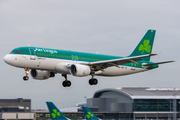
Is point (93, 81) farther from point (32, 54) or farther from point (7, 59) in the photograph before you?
point (7, 59)

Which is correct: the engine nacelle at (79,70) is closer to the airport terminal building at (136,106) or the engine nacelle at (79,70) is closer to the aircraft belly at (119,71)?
the aircraft belly at (119,71)

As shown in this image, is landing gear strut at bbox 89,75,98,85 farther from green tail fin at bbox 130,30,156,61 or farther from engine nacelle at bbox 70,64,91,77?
green tail fin at bbox 130,30,156,61

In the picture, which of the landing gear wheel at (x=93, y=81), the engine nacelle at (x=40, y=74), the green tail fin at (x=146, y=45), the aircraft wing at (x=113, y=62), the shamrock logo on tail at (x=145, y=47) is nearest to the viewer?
the aircraft wing at (x=113, y=62)

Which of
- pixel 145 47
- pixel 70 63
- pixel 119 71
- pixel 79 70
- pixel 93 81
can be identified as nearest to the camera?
pixel 79 70

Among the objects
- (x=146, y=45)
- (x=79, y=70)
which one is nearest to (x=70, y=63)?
(x=79, y=70)

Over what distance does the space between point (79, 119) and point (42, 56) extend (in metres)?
64.6

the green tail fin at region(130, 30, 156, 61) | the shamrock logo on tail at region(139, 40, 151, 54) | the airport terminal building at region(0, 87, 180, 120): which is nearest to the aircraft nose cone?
the green tail fin at region(130, 30, 156, 61)

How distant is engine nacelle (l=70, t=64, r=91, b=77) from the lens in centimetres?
5997

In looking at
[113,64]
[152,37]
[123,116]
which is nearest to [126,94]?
[123,116]

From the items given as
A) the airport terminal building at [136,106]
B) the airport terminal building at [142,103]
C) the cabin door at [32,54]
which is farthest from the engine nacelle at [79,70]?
the airport terminal building at [142,103]

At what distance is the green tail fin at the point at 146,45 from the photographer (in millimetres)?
72875

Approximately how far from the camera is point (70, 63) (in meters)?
61.5

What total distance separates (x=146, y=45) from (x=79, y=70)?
770 inches

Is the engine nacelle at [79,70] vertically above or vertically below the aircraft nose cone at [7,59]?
below
